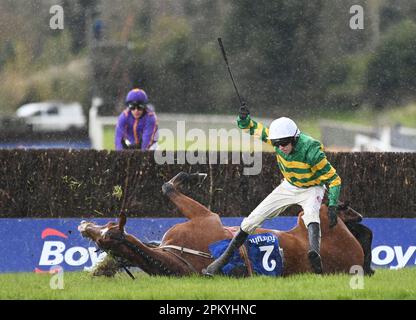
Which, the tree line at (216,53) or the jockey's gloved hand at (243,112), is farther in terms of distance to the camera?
the tree line at (216,53)

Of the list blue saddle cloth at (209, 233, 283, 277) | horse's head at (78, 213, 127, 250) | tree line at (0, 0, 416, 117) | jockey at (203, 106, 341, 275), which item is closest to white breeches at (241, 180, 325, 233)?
jockey at (203, 106, 341, 275)

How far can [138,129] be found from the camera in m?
11.2

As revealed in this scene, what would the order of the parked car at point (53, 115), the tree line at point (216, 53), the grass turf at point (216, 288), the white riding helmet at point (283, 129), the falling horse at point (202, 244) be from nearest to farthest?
1. the grass turf at point (216, 288)
2. the white riding helmet at point (283, 129)
3. the falling horse at point (202, 244)
4. the tree line at point (216, 53)
5. the parked car at point (53, 115)

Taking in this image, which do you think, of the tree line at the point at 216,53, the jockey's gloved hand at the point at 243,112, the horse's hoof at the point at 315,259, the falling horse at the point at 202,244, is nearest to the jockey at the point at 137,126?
the falling horse at the point at 202,244

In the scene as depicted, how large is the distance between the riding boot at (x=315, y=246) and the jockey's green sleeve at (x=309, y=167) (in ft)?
0.76

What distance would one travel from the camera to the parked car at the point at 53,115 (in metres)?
32.1

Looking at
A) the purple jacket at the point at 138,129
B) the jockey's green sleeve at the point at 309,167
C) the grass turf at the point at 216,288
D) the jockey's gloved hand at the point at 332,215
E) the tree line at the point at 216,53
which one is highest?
the tree line at the point at 216,53

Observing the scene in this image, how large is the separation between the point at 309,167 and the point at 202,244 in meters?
1.04

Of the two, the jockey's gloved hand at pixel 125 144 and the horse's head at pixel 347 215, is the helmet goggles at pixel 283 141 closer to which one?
the horse's head at pixel 347 215

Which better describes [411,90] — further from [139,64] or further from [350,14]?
[139,64]

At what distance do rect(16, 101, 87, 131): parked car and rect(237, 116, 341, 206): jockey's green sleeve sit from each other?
23.5 meters

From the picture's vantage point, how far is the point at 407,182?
10.3 m

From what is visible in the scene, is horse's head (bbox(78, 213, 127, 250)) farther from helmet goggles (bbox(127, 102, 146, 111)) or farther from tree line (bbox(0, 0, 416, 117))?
tree line (bbox(0, 0, 416, 117))

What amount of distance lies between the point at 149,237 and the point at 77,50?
21048 millimetres
